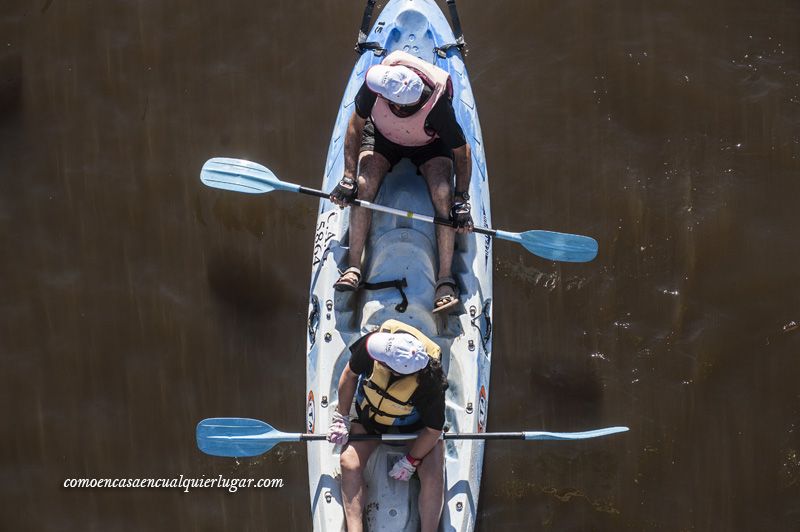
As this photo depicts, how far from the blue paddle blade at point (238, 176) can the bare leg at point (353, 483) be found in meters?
1.80

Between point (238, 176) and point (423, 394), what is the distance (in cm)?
211

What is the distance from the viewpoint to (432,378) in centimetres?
534

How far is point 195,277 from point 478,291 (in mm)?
2212

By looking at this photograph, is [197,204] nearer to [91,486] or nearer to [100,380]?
[100,380]

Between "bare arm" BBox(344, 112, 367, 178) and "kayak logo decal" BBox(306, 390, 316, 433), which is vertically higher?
"bare arm" BBox(344, 112, 367, 178)

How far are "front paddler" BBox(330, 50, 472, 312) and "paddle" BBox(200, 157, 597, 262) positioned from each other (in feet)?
1.30

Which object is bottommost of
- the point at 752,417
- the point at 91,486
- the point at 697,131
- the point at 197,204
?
the point at 91,486

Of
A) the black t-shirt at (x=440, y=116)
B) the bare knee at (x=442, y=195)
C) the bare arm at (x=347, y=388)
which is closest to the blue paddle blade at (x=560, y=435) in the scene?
the bare arm at (x=347, y=388)

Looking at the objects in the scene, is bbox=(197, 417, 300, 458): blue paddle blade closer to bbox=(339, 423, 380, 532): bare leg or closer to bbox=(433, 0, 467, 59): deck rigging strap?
bbox=(339, 423, 380, 532): bare leg

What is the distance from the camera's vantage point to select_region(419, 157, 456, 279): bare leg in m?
5.90

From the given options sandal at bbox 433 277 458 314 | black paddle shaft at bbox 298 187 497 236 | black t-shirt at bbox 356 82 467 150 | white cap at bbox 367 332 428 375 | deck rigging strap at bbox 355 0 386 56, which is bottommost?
white cap at bbox 367 332 428 375

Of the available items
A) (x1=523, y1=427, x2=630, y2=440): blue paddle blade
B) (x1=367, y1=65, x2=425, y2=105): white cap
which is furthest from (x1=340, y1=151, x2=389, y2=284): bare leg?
(x1=523, y1=427, x2=630, y2=440): blue paddle blade

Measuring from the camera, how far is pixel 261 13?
734 cm

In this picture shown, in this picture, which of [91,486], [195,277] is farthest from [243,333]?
[91,486]
